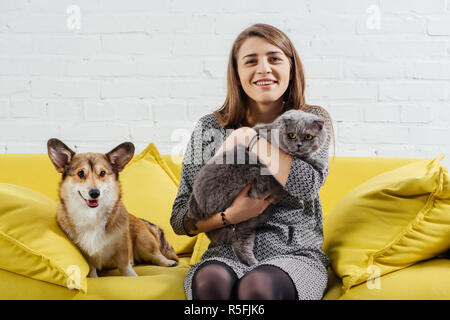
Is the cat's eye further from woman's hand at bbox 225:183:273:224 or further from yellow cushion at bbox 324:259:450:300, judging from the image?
yellow cushion at bbox 324:259:450:300

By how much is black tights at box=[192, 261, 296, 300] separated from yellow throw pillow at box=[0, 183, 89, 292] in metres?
0.38

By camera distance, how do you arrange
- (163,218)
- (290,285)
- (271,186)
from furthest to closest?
(163,218)
(271,186)
(290,285)

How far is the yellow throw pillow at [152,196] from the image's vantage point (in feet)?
6.07

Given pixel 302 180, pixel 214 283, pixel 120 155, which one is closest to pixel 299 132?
pixel 302 180

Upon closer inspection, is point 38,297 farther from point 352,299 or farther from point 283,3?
point 283,3

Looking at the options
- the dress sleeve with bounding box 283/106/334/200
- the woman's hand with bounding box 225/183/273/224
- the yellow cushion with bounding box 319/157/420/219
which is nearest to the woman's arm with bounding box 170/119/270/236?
the woman's hand with bounding box 225/183/273/224

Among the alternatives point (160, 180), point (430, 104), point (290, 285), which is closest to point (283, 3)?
point (430, 104)

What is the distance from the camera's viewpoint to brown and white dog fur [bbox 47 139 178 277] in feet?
4.49

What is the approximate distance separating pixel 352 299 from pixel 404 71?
4.89 ft

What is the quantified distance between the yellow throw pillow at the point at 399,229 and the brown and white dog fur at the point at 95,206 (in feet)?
2.45

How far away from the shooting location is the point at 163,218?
1.85m

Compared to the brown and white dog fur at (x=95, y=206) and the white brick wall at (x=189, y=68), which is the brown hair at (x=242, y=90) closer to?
the brown and white dog fur at (x=95, y=206)

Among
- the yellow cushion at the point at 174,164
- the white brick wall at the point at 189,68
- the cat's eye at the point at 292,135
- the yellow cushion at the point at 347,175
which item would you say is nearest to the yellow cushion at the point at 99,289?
the cat's eye at the point at 292,135

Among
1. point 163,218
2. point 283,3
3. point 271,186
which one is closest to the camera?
point 271,186
